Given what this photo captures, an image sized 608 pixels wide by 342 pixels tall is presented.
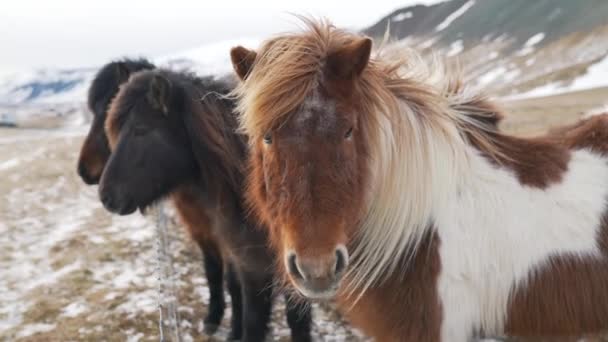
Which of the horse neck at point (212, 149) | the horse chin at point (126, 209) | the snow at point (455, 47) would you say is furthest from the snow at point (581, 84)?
the horse chin at point (126, 209)

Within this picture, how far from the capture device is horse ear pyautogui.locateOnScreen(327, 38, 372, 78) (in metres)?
2.29

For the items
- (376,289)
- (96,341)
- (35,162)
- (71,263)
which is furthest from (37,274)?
(35,162)

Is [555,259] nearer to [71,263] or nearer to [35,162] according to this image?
[71,263]

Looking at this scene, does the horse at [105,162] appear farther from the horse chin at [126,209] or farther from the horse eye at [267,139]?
the horse eye at [267,139]

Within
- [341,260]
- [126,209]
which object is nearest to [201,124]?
[126,209]

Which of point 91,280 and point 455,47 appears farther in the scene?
point 455,47

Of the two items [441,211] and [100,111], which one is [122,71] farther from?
Result: [441,211]

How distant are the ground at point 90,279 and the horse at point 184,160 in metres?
1.55

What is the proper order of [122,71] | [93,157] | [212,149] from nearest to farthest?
[212,149] < [93,157] < [122,71]

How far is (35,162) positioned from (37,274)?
44.0 feet

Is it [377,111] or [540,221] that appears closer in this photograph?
[377,111]

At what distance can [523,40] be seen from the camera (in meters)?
71.9

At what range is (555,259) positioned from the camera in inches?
106

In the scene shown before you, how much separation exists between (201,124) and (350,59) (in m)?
2.06
